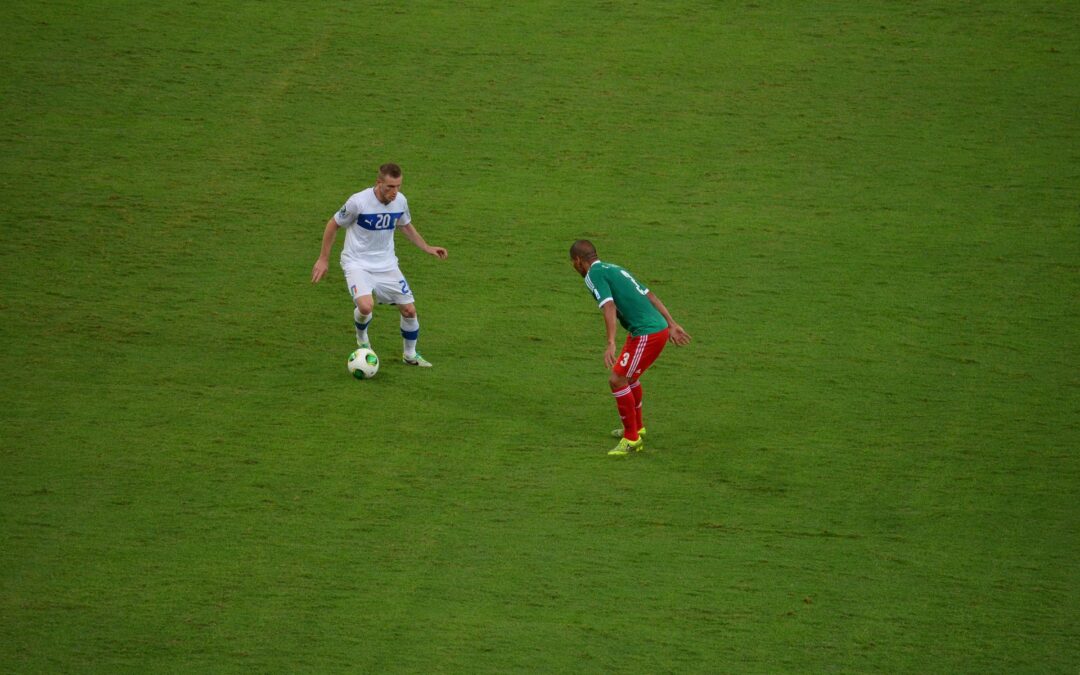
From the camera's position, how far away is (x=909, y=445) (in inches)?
364

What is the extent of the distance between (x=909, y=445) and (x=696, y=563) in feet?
9.33

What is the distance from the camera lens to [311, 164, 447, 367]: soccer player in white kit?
10.3m

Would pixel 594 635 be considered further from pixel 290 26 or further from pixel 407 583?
pixel 290 26

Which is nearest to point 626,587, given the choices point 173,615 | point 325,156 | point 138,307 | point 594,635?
point 594,635

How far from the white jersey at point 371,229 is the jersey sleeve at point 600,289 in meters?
2.51

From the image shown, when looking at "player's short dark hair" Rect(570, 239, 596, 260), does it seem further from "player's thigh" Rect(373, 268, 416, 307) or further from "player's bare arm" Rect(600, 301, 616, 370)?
"player's thigh" Rect(373, 268, 416, 307)

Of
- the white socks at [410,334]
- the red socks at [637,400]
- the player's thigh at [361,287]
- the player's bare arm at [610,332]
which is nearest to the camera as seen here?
the player's bare arm at [610,332]

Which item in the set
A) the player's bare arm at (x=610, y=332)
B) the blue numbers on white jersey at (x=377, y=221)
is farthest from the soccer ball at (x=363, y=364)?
the player's bare arm at (x=610, y=332)

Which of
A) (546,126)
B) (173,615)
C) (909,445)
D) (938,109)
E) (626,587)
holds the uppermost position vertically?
(938,109)

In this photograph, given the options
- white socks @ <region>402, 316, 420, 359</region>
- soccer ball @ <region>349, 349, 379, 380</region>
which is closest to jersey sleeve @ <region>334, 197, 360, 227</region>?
white socks @ <region>402, 316, 420, 359</region>

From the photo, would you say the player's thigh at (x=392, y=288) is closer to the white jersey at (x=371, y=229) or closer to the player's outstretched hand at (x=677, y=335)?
the white jersey at (x=371, y=229)

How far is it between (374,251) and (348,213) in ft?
1.54

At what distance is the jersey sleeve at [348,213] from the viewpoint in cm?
1019

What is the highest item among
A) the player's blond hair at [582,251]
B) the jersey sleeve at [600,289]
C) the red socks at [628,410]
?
the player's blond hair at [582,251]
